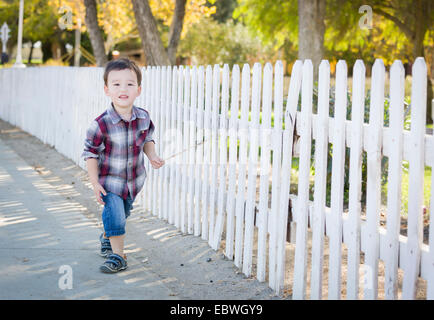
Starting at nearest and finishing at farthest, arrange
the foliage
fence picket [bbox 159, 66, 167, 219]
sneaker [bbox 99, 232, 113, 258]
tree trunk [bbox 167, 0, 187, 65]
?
sneaker [bbox 99, 232, 113, 258] < fence picket [bbox 159, 66, 167, 219] < tree trunk [bbox 167, 0, 187, 65] < the foliage

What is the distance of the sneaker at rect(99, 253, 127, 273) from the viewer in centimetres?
478

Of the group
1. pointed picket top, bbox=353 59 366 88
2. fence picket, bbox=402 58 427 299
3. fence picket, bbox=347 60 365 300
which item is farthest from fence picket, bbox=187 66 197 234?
fence picket, bbox=402 58 427 299

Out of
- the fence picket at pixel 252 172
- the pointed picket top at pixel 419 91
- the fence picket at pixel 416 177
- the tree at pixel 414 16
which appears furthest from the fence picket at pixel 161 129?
the tree at pixel 414 16

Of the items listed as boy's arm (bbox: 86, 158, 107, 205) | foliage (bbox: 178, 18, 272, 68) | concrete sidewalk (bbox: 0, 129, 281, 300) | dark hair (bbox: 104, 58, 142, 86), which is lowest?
concrete sidewalk (bbox: 0, 129, 281, 300)

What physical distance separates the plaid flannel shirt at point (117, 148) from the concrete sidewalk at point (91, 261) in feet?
2.20

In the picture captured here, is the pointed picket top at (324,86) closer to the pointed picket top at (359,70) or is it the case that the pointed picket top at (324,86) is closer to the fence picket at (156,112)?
the pointed picket top at (359,70)

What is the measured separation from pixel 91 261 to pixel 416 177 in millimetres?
2774

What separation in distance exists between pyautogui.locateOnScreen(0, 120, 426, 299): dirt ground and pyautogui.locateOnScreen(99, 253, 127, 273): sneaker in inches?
35.4

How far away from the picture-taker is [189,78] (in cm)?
650

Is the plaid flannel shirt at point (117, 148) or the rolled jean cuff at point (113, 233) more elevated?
the plaid flannel shirt at point (117, 148)

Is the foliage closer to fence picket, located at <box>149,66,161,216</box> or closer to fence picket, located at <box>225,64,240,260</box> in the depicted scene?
fence picket, located at <box>149,66,161,216</box>

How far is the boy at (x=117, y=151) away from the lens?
4688 millimetres

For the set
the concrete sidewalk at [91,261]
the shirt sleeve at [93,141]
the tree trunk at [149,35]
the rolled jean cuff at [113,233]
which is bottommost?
the concrete sidewalk at [91,261]

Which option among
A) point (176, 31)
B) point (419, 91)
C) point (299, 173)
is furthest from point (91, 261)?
point (176, 31)
